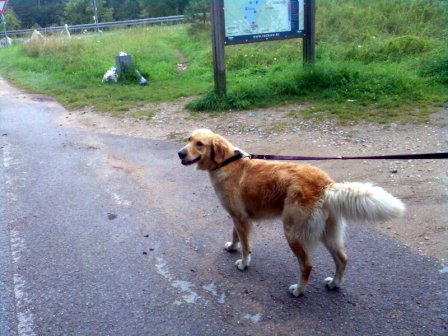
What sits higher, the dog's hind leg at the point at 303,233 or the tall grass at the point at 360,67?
the tall grass at the point at 360,67

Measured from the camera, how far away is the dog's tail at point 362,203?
Answer: 3.06 metres

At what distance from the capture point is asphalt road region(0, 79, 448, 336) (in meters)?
3.39

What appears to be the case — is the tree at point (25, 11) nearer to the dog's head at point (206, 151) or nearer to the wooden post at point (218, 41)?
the wooden post at point (218, 41)

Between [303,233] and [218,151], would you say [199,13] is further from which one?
[303,233]

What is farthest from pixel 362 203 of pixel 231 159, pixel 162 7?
pixel 162 7

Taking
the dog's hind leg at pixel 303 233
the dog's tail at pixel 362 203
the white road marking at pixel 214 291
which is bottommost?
the white road marking at pixel 214 291

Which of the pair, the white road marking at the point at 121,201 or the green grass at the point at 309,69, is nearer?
the white road marking at the point at 121,201

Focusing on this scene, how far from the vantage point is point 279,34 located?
10.0 metres

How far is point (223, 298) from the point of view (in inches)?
145

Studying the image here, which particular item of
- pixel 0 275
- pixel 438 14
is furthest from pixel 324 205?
pixel 438 14

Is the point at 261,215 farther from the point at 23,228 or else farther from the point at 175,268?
the point at 23,228

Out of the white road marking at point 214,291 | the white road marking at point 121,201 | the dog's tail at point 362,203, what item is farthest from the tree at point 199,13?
the dog's tail at point 362,203

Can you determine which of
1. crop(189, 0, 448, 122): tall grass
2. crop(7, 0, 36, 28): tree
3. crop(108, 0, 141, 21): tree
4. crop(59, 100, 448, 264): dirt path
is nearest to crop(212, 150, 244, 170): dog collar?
crop(59, 100, 448, 264): dirt path

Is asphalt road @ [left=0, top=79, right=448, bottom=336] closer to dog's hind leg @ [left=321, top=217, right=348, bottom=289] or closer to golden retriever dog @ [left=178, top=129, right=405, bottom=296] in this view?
dog's hind leg @ [left=321, top=217, right=348, bottom=289]
